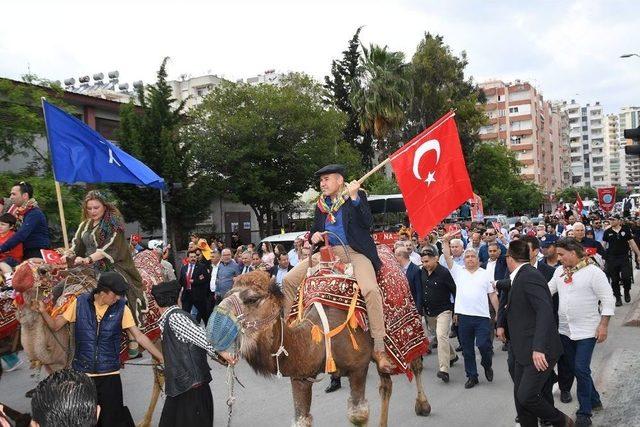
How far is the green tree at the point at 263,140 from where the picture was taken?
1182 inches

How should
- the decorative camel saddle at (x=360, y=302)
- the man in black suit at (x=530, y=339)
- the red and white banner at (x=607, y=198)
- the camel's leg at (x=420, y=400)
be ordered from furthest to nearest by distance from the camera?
the red and white banner at (x=607, y=198) → the camel's leg at (x=420, y=400) → the decorative camel saddle at (x=360, y=302) → the man in black suit at (x=530, y=339)

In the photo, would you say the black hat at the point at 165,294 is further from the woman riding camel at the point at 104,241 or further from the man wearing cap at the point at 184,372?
the woman riding camel at the point at 104,241

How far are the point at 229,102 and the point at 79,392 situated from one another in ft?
98.4

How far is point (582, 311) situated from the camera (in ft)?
21.2

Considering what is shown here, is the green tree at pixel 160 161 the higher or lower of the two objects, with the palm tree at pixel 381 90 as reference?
lower

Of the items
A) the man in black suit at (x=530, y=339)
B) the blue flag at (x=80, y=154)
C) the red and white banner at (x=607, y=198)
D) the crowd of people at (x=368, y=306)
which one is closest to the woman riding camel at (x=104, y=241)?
the crowd of people at (x=368, y=306)

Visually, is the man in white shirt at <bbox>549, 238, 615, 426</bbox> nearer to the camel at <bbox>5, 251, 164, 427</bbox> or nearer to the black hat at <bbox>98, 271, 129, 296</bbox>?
the black hat at <bbox>98, 271, 129, 296</bbox>

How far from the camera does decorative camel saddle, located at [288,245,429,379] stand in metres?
5.72

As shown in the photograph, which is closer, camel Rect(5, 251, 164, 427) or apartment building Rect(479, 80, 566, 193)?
camel Rect(5, 251, 164, 427)

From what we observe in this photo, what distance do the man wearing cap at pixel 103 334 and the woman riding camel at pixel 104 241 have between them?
1.26 metres

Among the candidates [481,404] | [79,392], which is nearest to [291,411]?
[481,404]

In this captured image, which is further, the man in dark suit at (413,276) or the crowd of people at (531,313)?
the man in dark suit at (413,276)

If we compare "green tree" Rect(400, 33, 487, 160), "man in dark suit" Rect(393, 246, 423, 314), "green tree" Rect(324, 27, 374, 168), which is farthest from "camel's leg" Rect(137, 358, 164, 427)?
"green tree" Rect(324, 27, 374, 168)

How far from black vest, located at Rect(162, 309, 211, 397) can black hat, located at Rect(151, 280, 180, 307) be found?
0.53 ft
